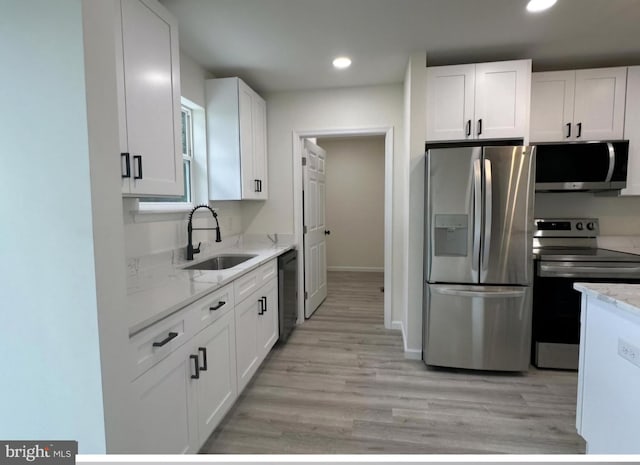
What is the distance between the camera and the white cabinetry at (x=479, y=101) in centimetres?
256

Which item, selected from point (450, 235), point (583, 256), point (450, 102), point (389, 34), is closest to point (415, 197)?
point (450, 235)

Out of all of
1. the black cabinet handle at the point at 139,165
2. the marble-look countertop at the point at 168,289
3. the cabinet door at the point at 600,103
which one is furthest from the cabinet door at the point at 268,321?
the cabinet door at the point at 600,103

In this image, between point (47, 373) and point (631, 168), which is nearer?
point (47, 373)

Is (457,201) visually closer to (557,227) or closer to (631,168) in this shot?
(557,227)

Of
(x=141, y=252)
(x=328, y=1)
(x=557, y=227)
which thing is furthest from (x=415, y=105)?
(x=141, y=252)

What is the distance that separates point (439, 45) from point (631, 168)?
196 cm

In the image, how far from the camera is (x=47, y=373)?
0.96 m

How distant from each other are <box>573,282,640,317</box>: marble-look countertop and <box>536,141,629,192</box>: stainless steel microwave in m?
1.46

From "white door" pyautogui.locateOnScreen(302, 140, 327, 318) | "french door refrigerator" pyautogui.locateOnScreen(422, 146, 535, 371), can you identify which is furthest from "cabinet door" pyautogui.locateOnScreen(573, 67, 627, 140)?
"white door" pyautogui.locateOnScreen(302, 140, 327, 318)

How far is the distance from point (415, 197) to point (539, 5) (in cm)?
144

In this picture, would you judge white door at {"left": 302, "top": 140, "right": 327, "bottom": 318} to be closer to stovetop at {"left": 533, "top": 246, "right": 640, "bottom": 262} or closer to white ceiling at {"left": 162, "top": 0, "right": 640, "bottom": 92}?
white ceiling at {"left": 162, "top": 0, "right": 640, "bottom": 92}

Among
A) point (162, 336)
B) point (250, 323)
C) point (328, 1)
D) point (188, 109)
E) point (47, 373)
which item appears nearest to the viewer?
point (47, 373)

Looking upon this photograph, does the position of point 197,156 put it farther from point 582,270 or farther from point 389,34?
point 582,270

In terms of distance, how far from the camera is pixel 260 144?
3336mm
